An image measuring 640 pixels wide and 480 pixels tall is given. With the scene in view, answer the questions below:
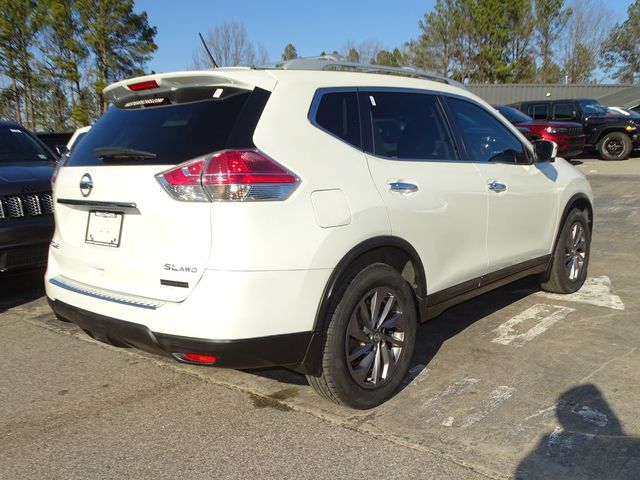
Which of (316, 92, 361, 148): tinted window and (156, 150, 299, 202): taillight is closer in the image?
(156, 150, 299, 202): taillight

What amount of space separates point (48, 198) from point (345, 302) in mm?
3556

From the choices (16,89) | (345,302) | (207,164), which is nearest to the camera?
(207,164)

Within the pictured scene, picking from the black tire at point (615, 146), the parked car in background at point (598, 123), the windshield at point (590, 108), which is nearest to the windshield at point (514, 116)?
the parked car in background at point (598, 123)

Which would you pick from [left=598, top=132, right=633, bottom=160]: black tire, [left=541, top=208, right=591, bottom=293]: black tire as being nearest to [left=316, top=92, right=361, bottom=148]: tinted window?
[left=541, top=208, right=591, bottom=293]: black tire

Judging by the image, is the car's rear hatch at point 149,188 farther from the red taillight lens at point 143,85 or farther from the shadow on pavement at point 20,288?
the shadow on pavement at point 20,288

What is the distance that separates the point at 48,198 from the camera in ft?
17.6

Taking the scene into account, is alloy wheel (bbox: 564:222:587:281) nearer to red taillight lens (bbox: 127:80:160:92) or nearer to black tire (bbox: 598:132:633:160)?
red taillight lens (bbox: 127:80:160:92)

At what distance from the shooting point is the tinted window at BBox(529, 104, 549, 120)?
1753cm

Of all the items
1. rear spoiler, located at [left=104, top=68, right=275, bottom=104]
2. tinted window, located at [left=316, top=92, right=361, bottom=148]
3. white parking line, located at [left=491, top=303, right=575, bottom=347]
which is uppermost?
rear spoiler, located at [left=104, top=68, right=275, bottom=104]

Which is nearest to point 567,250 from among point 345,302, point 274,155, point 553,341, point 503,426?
point 553,341

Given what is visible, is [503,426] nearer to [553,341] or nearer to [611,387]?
[611,387]

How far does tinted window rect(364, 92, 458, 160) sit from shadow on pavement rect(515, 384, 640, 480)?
1690 millimetres

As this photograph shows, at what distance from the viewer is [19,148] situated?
6.36 metres

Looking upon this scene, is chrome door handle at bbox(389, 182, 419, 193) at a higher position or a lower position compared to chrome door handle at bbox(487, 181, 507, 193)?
higher
